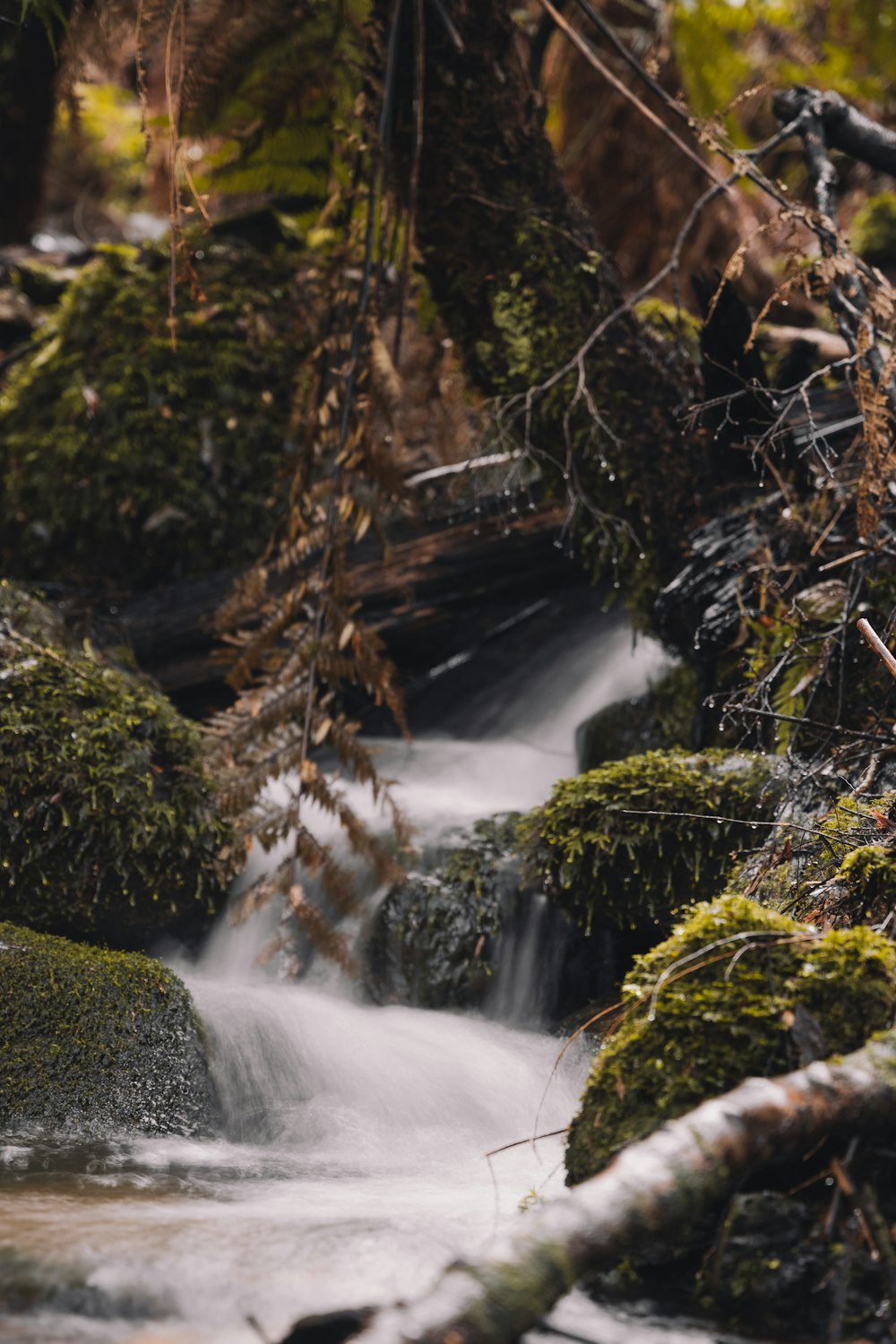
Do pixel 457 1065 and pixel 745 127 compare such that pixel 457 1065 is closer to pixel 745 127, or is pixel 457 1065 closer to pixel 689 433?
pixel 689 433

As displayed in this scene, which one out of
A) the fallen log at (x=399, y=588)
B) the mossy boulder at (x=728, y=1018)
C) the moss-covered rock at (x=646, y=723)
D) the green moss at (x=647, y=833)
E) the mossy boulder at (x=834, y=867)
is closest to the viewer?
the mossy boulder at (x=728, y=1018)

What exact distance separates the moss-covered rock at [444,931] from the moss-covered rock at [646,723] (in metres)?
0.77

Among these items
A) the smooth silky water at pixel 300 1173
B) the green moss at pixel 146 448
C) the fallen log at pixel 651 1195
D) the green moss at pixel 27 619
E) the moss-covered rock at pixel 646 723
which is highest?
the green moss at pixel 146 448

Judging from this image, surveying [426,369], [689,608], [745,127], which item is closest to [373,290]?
[426,369]

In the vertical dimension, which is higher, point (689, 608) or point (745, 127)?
point (745, 127)

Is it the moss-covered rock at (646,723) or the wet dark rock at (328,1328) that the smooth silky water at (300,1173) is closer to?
the wet dark rock at (328,1328)

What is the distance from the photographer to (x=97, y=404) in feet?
18.6

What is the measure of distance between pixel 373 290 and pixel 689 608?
5.75ft

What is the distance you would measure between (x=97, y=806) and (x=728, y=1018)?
2.53 meters

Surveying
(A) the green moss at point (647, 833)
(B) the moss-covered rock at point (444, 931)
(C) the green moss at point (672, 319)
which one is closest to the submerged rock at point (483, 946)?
(B) the moss-covered rock at point (444, 931)

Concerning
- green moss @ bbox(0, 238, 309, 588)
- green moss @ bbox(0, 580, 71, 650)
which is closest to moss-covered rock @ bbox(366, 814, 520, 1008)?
green moss @ bbox(0, 580, 71, 650)

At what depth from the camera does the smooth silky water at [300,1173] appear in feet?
5.79

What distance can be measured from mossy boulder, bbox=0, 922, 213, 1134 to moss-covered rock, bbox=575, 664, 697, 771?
2239 mm

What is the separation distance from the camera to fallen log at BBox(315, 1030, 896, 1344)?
1351 millimetres
